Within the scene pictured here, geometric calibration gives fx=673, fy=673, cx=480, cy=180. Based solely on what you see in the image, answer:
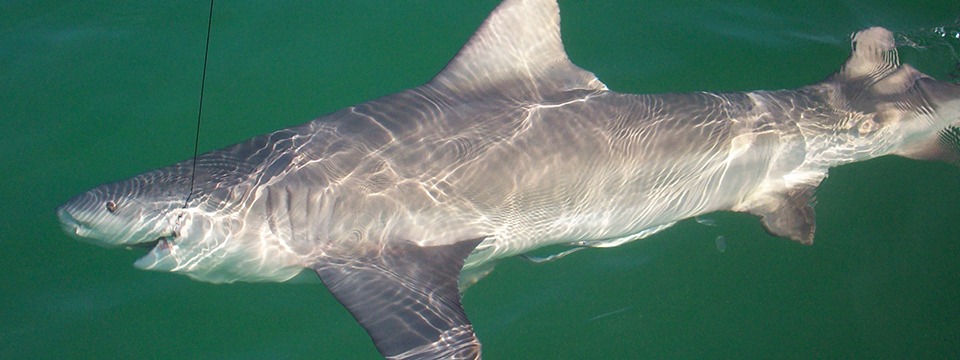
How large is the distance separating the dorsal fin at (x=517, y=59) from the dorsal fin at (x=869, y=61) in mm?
1805

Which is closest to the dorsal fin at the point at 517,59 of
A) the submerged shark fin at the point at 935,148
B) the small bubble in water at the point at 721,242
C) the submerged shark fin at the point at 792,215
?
the submerged shark fin at the point at 792,215

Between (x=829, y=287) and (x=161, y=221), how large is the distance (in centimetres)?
462

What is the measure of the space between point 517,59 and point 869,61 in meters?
2.48

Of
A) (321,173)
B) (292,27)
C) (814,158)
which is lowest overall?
(814,158)

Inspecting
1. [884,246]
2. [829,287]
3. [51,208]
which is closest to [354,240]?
[51,208]

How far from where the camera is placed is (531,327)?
4832 millimetres

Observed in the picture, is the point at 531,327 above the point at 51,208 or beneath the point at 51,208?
beneath

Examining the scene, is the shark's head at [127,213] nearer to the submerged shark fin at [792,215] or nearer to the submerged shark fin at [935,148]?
the submerged shark fin at [792,215]

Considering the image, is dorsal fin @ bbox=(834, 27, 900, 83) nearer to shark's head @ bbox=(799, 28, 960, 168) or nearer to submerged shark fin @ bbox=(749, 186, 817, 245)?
shark's head @ bbox=(799, 28, 960, 168)

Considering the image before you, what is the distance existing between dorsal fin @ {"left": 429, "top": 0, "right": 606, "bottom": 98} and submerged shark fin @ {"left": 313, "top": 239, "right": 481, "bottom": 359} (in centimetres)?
101

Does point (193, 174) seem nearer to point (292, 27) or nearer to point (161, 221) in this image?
point (161, 221)

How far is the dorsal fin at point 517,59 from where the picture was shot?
13.5ft

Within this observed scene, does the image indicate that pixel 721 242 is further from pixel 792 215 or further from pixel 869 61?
pixel 869 61

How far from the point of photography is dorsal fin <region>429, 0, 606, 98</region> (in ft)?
13.5
